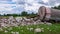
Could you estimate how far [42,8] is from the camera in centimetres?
1127

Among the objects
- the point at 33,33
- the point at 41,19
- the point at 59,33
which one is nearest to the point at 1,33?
the point at 33,33

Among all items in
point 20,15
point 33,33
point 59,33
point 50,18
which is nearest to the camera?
point 33,33

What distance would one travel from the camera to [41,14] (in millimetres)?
11352

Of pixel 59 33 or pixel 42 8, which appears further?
pixel 42 8

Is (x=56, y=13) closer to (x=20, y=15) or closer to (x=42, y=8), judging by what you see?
(x=42, y=8)

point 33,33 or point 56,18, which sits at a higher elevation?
point 33,33

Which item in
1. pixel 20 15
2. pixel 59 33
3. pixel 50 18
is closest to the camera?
pixel 59 33

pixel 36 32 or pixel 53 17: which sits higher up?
pixel 36 32

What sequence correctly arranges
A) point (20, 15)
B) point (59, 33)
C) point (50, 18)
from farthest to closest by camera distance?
point (20, 15)
point (50, 18)
point (59, 33)

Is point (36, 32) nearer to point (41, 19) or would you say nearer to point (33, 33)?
point (33, 33)

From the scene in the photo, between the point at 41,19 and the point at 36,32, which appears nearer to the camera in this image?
the point at 36,32

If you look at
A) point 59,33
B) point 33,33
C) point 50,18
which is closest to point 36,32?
point 33,33

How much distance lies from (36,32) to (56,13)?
5847 millimetres

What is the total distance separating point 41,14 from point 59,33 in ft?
18.3
